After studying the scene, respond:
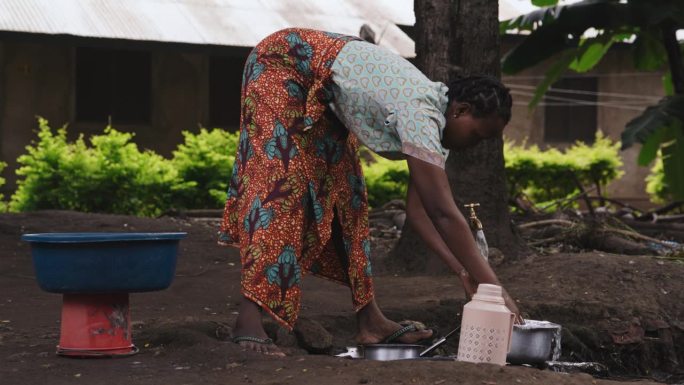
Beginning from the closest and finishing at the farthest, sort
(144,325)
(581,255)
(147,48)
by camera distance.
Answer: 1. (144,325)
2. (581,255)
3. (147,48)

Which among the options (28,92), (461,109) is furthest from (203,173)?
(461,109)

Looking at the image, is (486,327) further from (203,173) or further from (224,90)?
(224,90)

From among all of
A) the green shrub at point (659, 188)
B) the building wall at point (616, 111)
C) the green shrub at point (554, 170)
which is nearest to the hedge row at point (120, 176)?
the green shrub at point (554, 170)

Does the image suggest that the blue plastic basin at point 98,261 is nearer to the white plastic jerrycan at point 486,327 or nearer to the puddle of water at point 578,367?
the white plastic jerrycan at point 486,327

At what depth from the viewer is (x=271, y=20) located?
15156 mm

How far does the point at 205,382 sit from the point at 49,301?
2875 mm

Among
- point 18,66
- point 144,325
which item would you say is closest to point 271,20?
point 18,66

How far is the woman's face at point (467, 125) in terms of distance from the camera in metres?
4.48

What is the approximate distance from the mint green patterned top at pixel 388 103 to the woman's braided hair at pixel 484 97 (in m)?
0.08

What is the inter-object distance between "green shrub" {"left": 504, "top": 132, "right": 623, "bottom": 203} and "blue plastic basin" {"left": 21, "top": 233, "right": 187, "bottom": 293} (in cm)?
1250

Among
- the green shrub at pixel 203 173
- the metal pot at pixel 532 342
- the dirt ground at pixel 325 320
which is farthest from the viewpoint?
the green shrub at pixel 203 173

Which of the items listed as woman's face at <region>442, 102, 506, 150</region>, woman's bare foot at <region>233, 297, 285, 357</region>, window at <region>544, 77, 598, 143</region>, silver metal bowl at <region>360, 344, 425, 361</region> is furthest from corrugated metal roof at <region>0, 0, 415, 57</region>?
woman's face at <region>442, 102, 506, 150</region>

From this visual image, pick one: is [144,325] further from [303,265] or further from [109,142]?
[109,142]

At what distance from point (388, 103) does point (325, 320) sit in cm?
182
